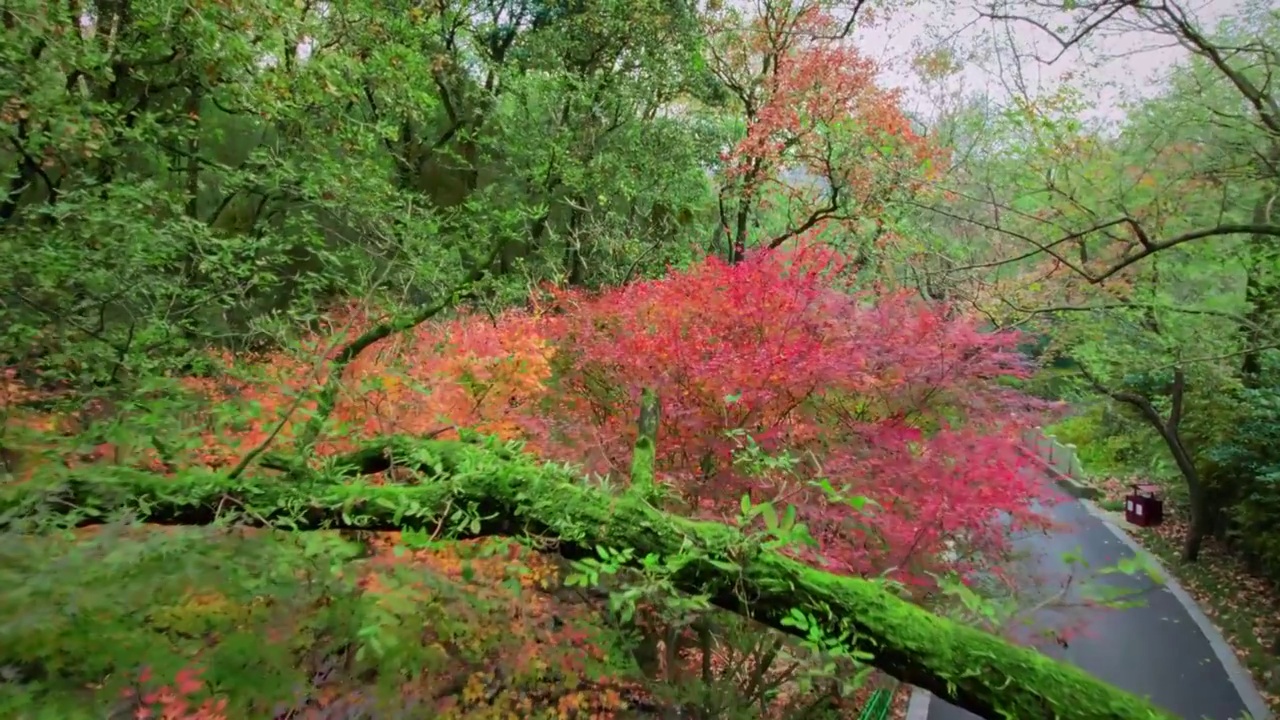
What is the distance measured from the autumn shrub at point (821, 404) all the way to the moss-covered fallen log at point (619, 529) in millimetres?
1865

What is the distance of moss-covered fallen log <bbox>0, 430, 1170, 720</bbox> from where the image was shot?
6.25ft

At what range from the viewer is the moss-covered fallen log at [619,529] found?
1906 mm

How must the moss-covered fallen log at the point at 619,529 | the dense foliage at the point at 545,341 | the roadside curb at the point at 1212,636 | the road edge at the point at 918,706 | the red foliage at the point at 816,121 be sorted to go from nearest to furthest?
the moss-covered fallen log at the point at 619,529 → the dense foliage at the point at 545,341 → the road edge at the point at 918,706 → the roadside curb at the point at 1212,636 → the red foliage at the point at 816,121

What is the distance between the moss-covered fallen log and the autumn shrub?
1.87 metres

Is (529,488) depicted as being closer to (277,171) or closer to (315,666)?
(315,666)

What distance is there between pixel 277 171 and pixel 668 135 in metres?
5.80

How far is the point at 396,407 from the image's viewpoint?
461cm

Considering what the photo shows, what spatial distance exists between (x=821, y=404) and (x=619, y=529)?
3522mm

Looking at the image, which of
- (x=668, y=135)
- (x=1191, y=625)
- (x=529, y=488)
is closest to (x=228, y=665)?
(x=529, y=488)

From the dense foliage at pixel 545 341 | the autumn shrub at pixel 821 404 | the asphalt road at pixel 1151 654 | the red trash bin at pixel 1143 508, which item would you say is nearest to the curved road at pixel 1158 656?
the asphalt road at pixel 1151 654

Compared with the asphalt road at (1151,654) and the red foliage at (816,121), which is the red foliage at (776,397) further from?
the red foliage at (816,121)

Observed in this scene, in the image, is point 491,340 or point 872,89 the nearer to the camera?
point 491,340

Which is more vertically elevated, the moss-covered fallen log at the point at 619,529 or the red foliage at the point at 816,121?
the red foliage at the point at 816,121

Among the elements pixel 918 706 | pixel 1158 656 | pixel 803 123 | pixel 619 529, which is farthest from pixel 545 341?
pixel 1158 656
